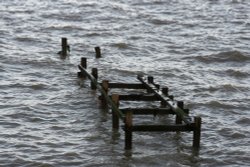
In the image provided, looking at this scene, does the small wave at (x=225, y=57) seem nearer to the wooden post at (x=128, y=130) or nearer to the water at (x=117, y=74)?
the water at (x=117, y=74)

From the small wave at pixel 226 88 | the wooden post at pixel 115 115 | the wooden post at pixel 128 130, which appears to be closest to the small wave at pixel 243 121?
the small wave at pixel 226 88

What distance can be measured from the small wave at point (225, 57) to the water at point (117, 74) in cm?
4

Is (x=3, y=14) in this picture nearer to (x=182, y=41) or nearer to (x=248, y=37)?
(x=182, y=41)

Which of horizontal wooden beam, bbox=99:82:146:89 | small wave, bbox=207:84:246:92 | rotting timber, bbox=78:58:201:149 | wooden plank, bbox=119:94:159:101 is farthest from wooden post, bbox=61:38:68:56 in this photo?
wooden plank, bbox=119:94:159:101

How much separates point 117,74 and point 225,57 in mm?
5858

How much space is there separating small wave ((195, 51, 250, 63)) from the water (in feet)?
0.15

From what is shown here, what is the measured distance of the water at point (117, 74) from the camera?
14836 millimetres

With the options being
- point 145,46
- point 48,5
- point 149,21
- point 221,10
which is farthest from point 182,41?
point 48,5

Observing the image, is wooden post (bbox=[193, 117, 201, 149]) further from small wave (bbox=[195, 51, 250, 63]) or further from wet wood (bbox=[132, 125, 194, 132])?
small wave (bbox=[195, 51, 250, 63])

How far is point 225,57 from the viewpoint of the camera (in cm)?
2547

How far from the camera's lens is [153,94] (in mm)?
17484

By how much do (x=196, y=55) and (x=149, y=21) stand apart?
824 cm

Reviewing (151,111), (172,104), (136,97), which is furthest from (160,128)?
(136,97)

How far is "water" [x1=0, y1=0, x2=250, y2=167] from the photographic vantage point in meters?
14.8
